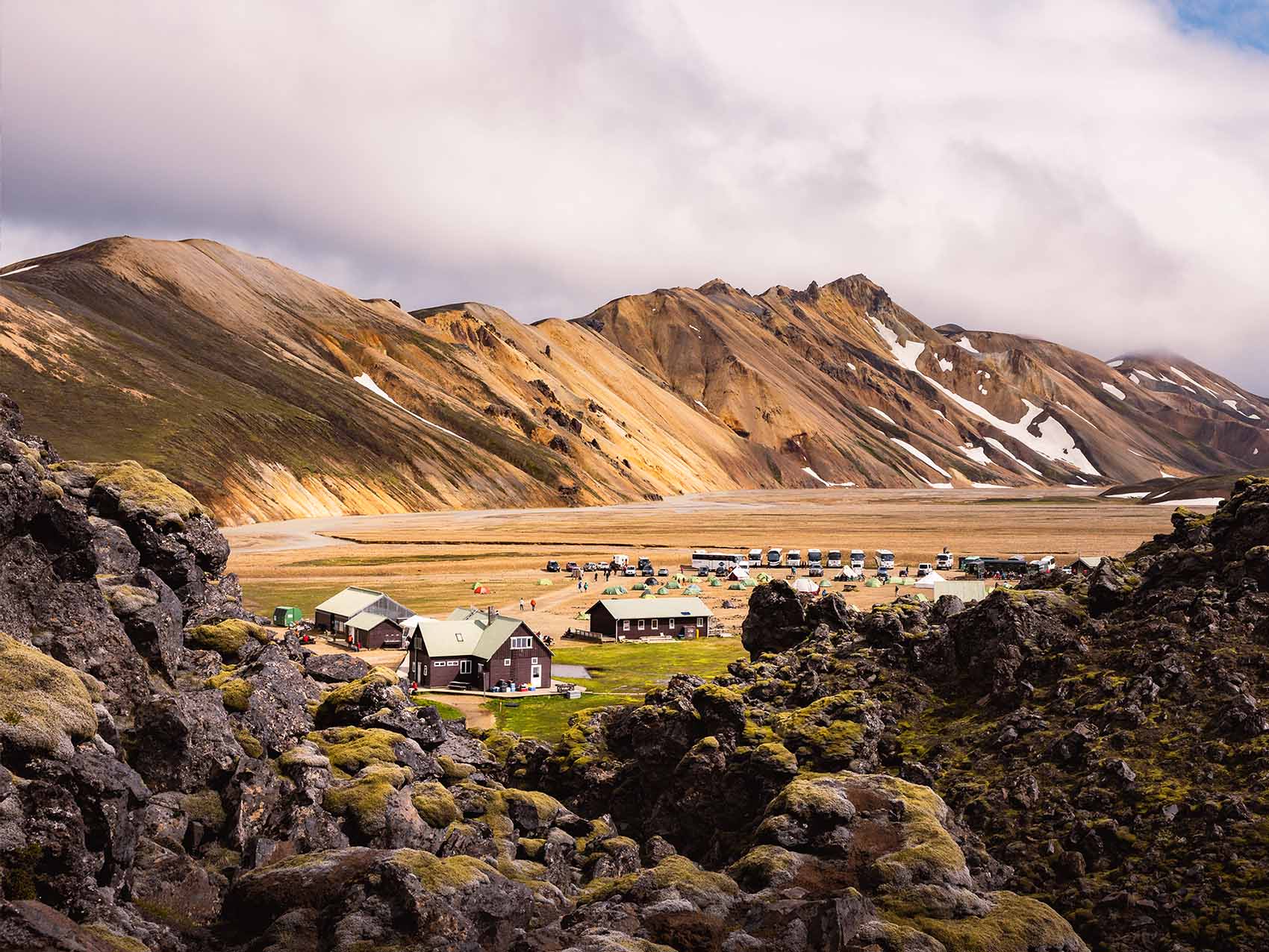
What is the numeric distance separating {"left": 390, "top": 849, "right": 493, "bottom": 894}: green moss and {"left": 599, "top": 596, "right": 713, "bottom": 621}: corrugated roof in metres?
66.3

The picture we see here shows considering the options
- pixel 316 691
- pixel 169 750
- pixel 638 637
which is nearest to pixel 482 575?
pixel 638 637

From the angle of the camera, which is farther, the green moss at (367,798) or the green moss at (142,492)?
the green moss at (142,492)

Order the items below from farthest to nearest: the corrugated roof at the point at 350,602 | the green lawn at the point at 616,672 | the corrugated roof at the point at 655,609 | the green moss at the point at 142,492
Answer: the corrugated roof at the point at 655,609
the corrugated roof at the point at 350,602
the green lawn at the point at 616,672
the green moss at the point at 142,492

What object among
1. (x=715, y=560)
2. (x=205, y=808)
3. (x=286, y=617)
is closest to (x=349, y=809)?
(x=205, y=808)

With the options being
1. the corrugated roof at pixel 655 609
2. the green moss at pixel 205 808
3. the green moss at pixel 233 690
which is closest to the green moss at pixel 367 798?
the green moss at pixel 205 808

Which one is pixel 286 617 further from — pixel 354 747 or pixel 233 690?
pixel 354 747

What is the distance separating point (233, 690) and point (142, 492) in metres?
13.5

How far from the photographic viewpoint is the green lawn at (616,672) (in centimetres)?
6122

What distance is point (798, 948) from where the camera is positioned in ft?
78.4

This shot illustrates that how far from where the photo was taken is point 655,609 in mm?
95375

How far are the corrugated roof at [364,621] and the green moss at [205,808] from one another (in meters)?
56.5

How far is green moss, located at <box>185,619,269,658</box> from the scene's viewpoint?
143 ft

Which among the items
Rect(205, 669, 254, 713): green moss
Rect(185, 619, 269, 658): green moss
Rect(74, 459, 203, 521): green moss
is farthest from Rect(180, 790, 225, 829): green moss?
Rect(74, 459, 203, 521): green moss

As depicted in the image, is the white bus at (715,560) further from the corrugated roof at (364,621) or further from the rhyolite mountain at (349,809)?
the rhyolite mountain at (349,809)
